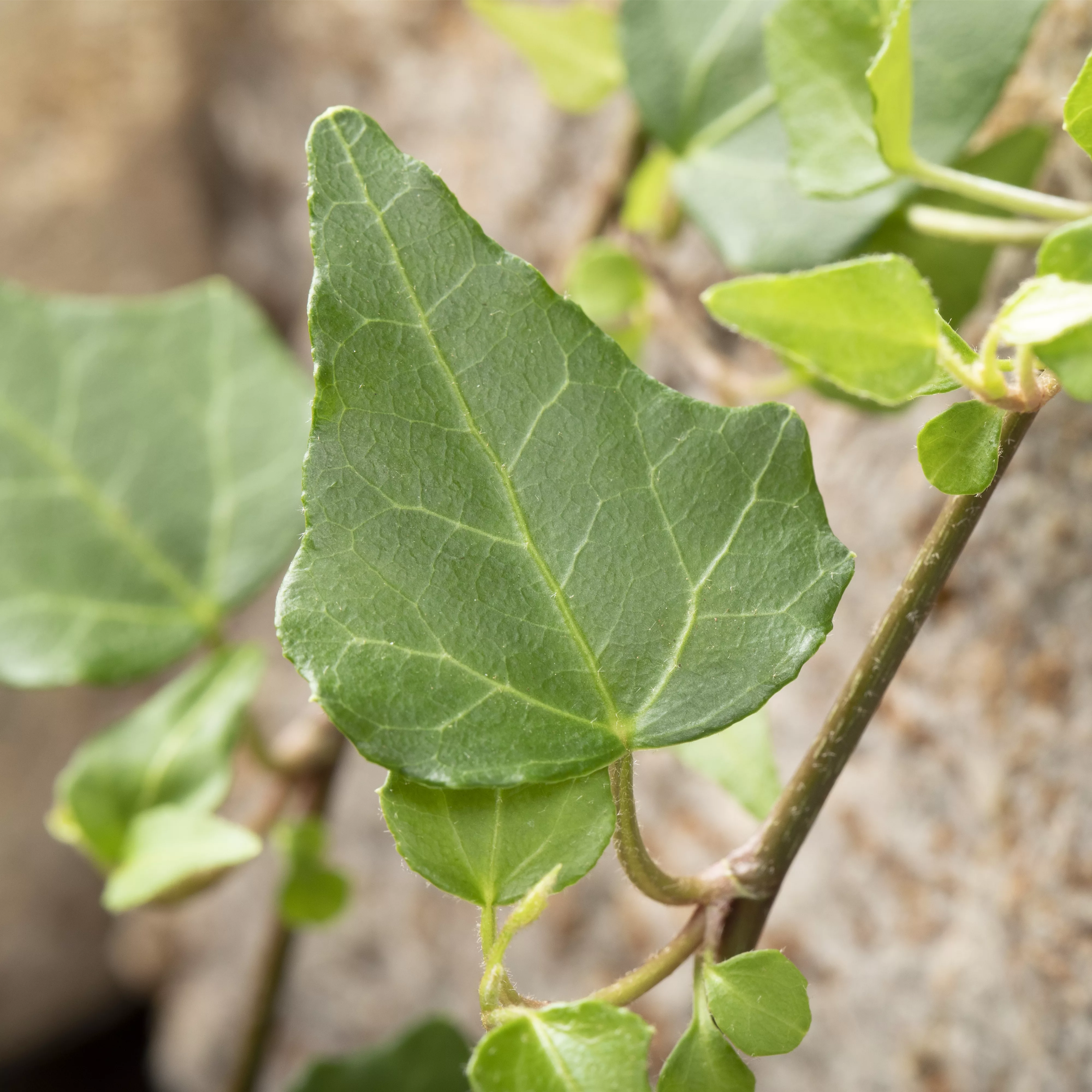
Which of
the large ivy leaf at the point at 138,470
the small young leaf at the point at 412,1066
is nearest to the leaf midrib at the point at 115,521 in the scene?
the large ivy leaf at the point at 138,470

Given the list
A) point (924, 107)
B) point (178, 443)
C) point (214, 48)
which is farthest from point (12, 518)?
point (214, 48)

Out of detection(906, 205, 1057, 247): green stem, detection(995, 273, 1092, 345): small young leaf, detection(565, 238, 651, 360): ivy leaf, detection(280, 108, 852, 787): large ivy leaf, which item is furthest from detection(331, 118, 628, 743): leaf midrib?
detection(565, 238, 651, 360): ivy leaf

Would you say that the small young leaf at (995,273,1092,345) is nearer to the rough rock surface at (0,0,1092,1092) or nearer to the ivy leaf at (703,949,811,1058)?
the ivy leaf at (703,949,811,1058)

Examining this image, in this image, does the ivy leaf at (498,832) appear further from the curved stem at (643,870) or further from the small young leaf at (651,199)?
the small young leaf at (651,199)

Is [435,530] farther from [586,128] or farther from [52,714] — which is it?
[52,714]

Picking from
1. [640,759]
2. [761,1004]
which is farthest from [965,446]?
→ [640,759]

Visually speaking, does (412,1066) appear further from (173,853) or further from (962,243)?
(962,243)
